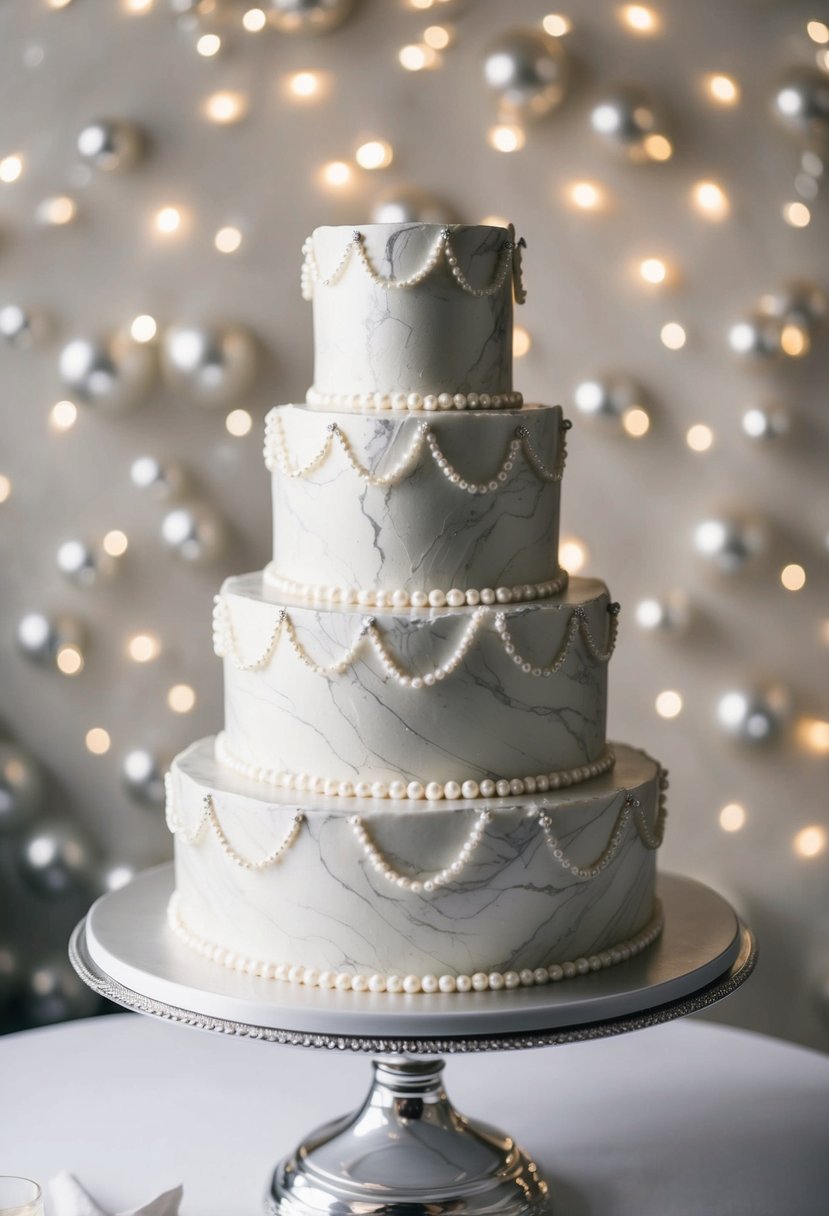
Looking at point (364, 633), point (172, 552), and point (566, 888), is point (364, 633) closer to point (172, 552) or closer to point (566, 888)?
point (566, 888)

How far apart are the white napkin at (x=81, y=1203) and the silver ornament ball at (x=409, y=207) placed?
172cm

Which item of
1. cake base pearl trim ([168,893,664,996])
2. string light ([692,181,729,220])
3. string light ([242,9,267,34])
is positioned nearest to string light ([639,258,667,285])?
string light ([692,181,729,220])

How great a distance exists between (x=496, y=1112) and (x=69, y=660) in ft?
4.03

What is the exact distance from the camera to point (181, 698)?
2.93 metres

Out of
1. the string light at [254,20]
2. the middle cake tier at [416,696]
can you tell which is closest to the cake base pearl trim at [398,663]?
the middle cake tier at [416,696]

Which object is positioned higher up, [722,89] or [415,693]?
[722,89]

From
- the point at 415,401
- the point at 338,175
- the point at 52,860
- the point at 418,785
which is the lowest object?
the point at 52,860

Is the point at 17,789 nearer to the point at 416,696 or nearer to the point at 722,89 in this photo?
the point at 416,696

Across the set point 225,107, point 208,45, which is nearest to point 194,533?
point 225,107

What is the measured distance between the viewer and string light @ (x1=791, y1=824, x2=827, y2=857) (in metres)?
2.89

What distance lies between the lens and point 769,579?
2.83 m

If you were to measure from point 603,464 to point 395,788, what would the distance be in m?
1.25

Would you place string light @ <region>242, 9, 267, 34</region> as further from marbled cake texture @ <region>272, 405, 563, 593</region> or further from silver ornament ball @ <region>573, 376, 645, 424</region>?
marbled cake texture @ <region>272, 405, 563, 593</region>

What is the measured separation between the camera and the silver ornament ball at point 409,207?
9.04 ft
